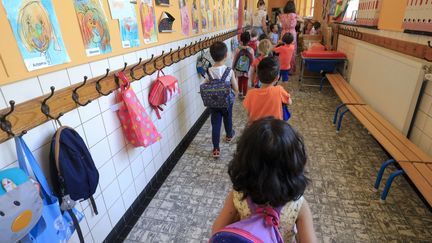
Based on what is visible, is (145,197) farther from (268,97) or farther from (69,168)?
(268,97)

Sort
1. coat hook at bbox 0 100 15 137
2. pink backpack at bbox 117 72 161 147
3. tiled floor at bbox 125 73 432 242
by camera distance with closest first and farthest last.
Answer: coat hook at bbox 0 100 15 137
pink backpack at bbox 117 72 161 147
tiled floor at bbox 125 73 432 242

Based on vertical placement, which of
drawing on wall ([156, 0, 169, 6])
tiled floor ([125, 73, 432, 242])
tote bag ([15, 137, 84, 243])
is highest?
drawing on wall ([156, 0, 169, 6])

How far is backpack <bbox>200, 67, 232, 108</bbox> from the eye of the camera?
236 cm

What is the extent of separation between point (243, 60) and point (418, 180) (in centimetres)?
264

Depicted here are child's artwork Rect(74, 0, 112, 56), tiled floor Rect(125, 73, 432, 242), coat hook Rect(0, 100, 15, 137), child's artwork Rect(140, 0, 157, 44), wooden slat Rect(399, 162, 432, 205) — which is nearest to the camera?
coat hook Rect(0, 100, 15, 137)

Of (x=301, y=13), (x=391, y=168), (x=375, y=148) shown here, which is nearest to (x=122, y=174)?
(x=391, y=168)

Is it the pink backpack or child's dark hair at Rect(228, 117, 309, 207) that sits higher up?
child's dark hair at Rect(228, 117, 309, 207)

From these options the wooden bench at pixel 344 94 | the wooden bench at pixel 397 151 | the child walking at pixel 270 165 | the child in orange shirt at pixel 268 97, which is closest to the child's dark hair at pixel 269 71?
the child in orange shirt at pixel 268 97

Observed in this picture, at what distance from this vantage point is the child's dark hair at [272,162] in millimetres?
703

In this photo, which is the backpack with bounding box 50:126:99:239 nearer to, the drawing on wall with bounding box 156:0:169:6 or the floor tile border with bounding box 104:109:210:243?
the floor tile border with bounding box 104:109:210:243

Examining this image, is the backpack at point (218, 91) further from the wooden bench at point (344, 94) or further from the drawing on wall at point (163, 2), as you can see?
the wooden bench at point (344, 94)

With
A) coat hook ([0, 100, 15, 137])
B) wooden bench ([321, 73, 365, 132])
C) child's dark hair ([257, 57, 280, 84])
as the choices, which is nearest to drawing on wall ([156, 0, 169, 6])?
child's dark hair ([257, 57, 280, 84])

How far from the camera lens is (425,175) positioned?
1654 millimetres

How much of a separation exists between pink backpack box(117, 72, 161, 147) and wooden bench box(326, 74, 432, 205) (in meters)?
1.80
